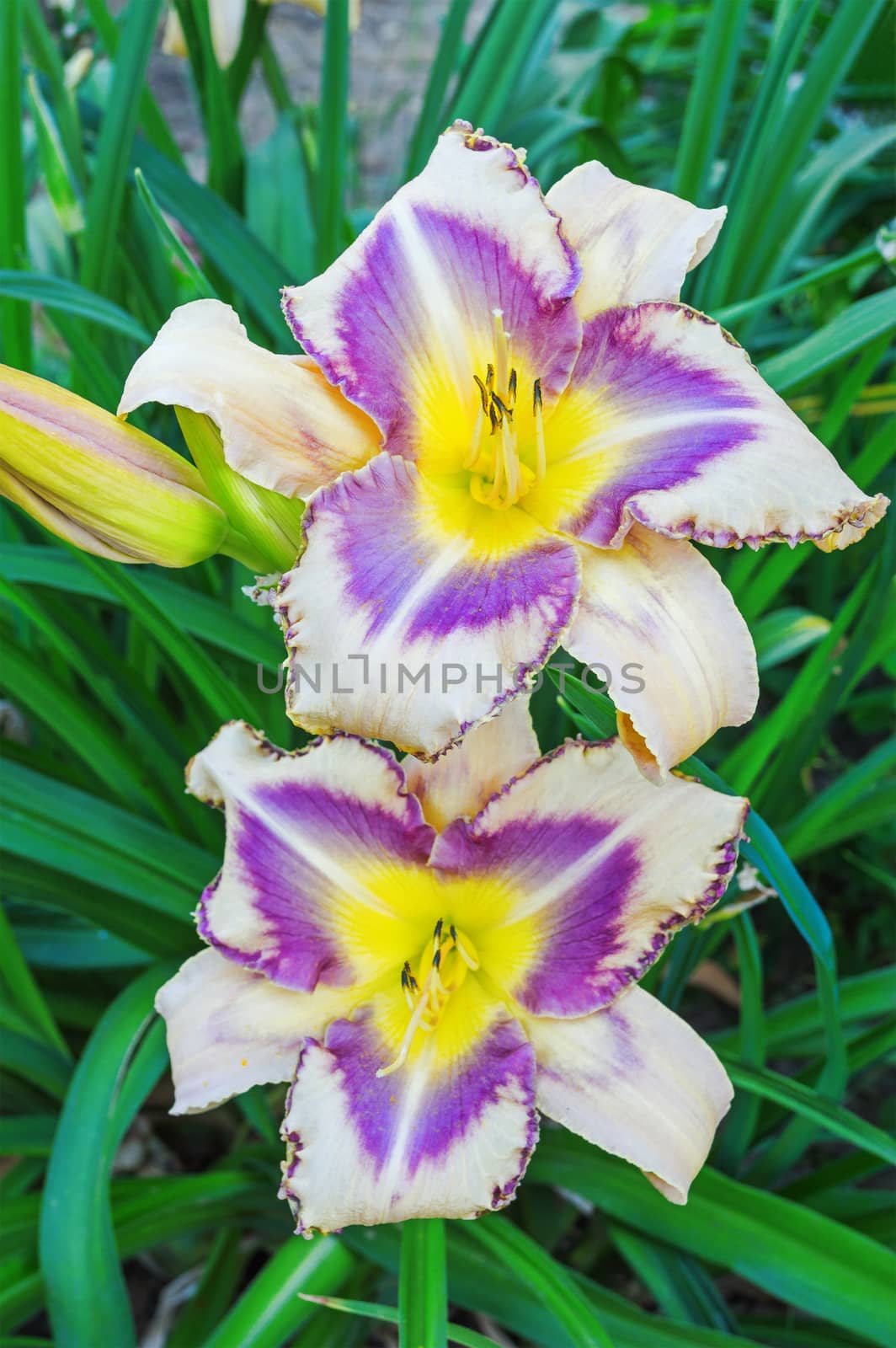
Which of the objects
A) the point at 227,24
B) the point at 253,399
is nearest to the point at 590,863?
the point at 253,399

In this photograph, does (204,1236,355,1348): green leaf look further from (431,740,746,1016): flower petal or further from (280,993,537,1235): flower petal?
(431,740,746,1016): flower petal

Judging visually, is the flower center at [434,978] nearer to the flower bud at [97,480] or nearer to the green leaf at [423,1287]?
the green leaf at [423,1287]

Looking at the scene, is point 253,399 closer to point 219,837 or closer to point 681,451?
point 681,451

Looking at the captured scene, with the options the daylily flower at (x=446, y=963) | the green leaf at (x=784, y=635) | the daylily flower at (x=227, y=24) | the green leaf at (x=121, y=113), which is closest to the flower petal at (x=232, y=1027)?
→ the daylily flower at (x=446, y=963)

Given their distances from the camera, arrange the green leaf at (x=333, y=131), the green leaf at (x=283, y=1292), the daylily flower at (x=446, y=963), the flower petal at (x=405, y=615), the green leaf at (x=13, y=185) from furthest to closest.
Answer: the green leaf at (x=333, y=131) < the green leaf at (x=13, y=185) < the green leaf at (x=283, y=1292) < the daylily flower at (x=446, y=963) < the flower petal at (x=405, y=615)


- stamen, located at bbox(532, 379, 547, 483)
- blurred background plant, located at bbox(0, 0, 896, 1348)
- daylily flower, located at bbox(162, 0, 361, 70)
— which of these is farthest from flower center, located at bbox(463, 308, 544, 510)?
daylily flower, located at bbox(162, 0, 361, 70)

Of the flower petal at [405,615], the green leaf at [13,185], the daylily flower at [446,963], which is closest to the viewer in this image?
the flower petal at [405,615]
